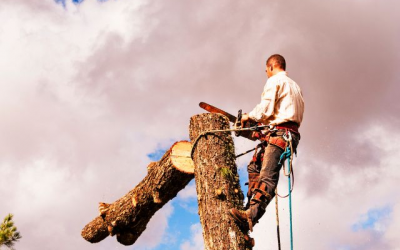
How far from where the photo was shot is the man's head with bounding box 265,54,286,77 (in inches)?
212

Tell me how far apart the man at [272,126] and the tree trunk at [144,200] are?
2.84 feet

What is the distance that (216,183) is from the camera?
444 cm

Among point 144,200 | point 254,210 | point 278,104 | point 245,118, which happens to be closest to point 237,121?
point 245,118

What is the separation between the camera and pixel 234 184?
4.50m

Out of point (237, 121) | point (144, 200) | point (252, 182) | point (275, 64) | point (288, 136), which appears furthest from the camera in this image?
point (144, 200)

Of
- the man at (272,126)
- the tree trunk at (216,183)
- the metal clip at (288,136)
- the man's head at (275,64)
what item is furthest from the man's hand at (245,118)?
the man's head at (275,64)

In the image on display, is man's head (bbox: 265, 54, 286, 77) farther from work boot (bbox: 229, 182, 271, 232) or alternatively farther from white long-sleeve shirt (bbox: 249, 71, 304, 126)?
work boot (bbox: 229, 182, 271, 232)

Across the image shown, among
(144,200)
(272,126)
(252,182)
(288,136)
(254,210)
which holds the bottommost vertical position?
Answer: (254,210)

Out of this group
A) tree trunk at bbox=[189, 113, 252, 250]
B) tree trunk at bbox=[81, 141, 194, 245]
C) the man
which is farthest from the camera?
tree trunk at bbox=[81, 141, 194, 245]

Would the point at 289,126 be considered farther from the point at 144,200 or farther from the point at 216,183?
the point at 144,200

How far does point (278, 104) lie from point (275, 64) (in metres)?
0.60

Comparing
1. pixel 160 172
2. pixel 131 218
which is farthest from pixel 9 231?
pixel 160 172

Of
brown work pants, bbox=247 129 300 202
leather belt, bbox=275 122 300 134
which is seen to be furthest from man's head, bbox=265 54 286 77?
brown work pants, bbox=247 129 300 202

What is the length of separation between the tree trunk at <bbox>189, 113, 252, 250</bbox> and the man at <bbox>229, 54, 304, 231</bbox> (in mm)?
276
